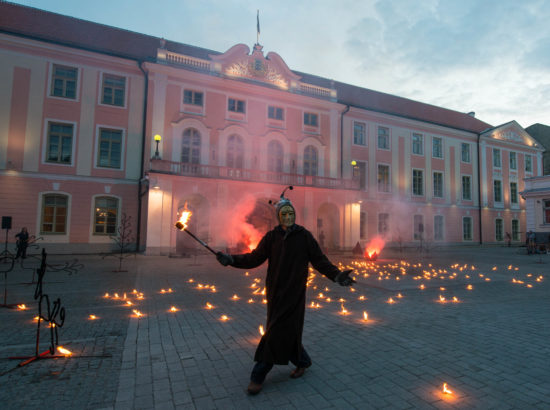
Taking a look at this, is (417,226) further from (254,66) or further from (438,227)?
(254,66)

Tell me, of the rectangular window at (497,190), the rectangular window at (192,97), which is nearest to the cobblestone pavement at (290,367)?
the rectangular window at (192,97)

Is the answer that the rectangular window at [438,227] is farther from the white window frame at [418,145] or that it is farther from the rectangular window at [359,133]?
the rectangular window at [359,133]

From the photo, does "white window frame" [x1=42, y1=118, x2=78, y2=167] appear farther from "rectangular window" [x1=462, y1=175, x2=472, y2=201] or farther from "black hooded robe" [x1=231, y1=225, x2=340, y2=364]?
"rectangular window" [x1=462, y1=175, x2=472, y2=201]

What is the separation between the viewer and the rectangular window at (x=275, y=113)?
22.3 m

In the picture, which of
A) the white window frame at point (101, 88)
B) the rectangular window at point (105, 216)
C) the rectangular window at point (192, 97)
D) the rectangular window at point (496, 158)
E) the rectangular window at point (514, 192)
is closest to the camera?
the rectangular window at point (105, 216)

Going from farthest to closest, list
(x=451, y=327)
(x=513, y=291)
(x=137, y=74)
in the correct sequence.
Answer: (x=137, y=74), (x=513, y=291), (x=451, y=327)

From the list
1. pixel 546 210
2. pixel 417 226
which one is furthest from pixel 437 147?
pixel 546 210

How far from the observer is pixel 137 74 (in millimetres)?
19016

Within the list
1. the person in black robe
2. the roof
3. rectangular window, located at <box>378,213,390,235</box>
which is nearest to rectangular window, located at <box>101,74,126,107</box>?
the roof

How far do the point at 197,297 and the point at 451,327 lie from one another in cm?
515

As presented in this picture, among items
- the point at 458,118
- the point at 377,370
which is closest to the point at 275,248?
the point at 377,370

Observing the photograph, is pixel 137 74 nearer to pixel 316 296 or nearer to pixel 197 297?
pixel 197 297

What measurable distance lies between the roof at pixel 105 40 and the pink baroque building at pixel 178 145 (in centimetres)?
14

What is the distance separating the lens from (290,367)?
11.8ft
